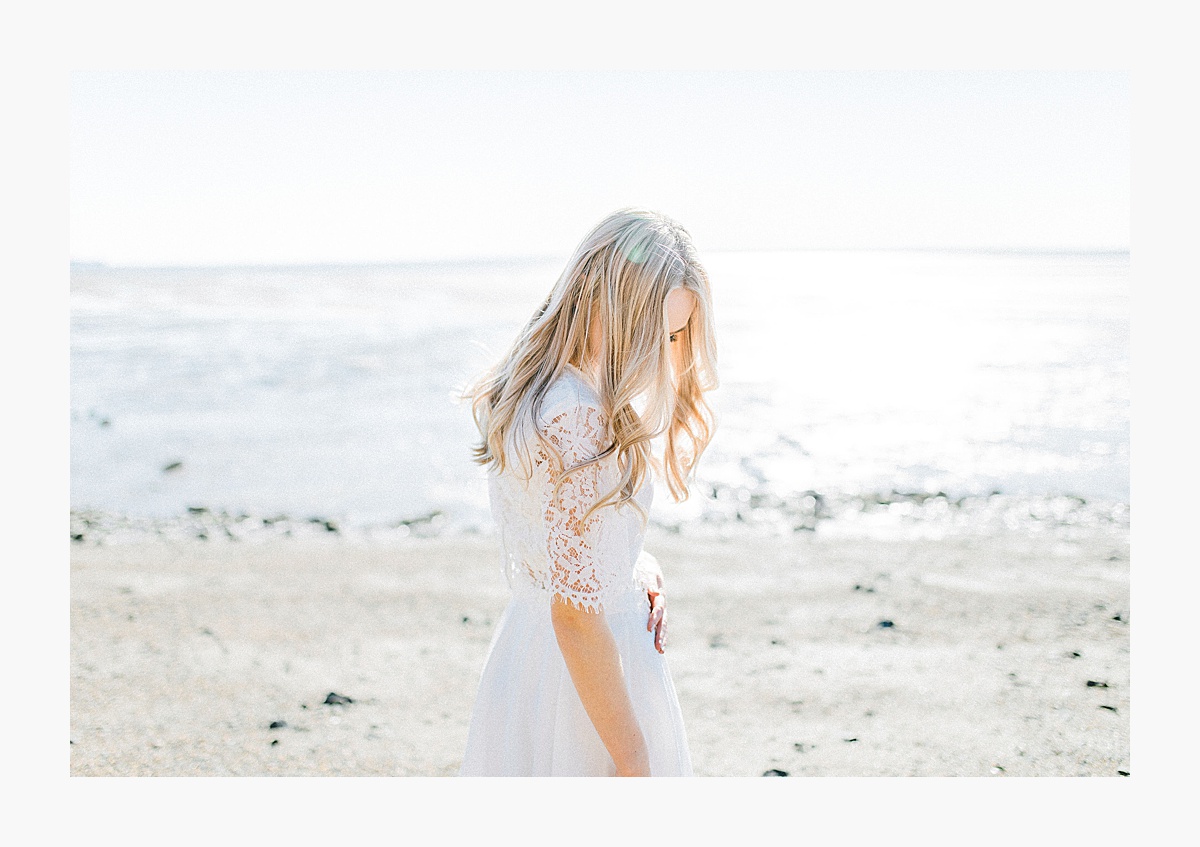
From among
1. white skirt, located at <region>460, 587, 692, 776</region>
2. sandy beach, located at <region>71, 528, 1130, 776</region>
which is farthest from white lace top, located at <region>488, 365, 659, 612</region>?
sandy beach, located at <region>71, 528, 1130, 776</region>

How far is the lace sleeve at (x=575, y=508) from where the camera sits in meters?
2.09

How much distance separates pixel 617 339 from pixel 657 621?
76 cm

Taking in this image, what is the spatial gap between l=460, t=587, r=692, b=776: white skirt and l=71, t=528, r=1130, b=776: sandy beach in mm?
1774

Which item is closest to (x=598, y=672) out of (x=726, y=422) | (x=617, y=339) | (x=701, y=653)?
(x=617, y=339)

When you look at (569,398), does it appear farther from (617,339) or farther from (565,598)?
(565,598)

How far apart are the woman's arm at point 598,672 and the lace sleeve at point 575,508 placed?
0.04 metres

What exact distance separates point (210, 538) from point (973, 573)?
563 centimetres

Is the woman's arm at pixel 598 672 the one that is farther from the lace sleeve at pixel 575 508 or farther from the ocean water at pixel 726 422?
the ocean water at pixel 726 422

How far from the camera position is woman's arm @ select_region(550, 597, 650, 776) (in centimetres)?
211

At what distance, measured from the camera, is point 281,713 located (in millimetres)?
4488

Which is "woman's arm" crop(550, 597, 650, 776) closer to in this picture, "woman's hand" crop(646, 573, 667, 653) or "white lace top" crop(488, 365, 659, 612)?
"white lace top" crop(488, 365, 659, 612)

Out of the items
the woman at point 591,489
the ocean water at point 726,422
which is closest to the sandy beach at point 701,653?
the ocean water at point 726,422

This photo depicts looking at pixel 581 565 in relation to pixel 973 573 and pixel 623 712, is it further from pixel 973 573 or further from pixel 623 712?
pixel 973 573

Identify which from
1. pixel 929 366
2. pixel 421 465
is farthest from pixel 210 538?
pixel 929 366
